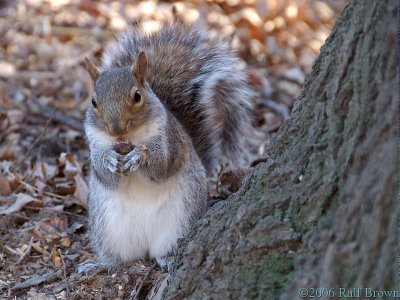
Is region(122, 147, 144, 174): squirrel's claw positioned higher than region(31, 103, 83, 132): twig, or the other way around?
region(122, 147, 144, 174): squirrel's claw

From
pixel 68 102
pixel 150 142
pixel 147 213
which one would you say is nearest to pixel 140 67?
pixel 150 142

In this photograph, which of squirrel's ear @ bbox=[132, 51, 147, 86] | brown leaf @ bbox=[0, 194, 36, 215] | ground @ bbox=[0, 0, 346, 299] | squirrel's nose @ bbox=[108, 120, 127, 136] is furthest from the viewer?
brown leaf @ bbox=[0, 194, 36, 215]

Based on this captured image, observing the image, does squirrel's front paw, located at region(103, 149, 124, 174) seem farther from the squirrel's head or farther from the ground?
the ground

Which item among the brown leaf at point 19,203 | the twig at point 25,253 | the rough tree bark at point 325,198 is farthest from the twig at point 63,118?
the rough tree bark at point 325,198

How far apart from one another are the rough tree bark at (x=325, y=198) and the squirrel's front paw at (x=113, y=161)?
0.40m

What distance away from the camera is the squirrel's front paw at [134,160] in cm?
221

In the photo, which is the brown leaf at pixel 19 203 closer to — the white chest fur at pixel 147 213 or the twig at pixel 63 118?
the white chest fur at pixel 147 213

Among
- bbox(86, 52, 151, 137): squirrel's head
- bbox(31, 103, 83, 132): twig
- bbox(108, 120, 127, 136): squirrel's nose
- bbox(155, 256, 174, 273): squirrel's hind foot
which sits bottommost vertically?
bbox(155, 256, 174, 273): squirrel's hind foot

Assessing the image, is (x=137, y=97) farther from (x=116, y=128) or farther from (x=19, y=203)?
(x=19, y=203)

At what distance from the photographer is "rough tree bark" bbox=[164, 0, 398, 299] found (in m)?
1.37

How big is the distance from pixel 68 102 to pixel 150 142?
192cm

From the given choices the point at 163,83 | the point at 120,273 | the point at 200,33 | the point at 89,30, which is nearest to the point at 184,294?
the point at 120,273

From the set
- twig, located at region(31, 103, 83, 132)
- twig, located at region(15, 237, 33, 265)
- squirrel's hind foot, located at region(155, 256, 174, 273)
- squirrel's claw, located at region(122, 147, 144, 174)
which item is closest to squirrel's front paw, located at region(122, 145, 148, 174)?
squirrel's claw, located at region(122, 147, 144, 174)

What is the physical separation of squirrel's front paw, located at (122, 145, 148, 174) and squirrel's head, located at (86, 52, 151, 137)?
0.07m
